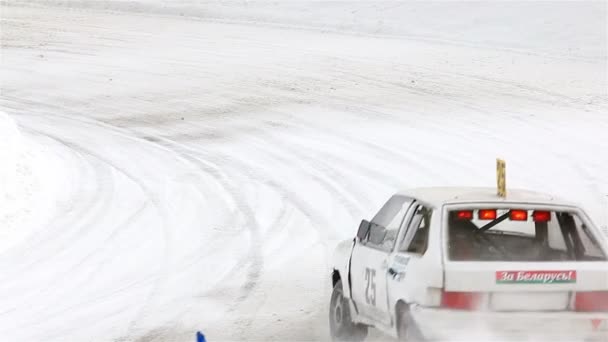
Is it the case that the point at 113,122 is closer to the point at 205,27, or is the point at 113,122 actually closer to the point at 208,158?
the point at 208,158

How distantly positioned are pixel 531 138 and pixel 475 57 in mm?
10848

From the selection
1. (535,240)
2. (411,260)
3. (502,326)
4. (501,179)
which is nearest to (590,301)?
(502,326)

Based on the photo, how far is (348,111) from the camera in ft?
89.8

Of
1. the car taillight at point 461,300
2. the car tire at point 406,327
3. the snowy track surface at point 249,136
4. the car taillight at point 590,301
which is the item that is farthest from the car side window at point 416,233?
the snowy track surface at point 249,136

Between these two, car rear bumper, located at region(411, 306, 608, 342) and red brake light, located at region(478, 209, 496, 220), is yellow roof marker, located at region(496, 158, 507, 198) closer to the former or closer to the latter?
red brake light, located at region(478, 209, 496, 220)

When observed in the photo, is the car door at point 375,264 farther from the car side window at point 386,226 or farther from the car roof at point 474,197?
the car roof at point 474,197

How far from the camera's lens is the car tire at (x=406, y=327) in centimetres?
771

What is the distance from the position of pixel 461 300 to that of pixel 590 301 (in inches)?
33.8

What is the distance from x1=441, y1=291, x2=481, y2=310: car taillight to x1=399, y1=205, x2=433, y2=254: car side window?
1.97ft

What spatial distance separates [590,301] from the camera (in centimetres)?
770

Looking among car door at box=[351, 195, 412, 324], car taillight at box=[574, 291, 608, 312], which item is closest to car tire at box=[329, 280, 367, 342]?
car door at box=[351, 195, 412, 324]

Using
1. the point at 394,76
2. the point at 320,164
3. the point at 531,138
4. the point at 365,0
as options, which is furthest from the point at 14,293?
the point at 365,0

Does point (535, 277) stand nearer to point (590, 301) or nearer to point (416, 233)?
point (590, 301)

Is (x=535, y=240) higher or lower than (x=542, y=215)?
lower
